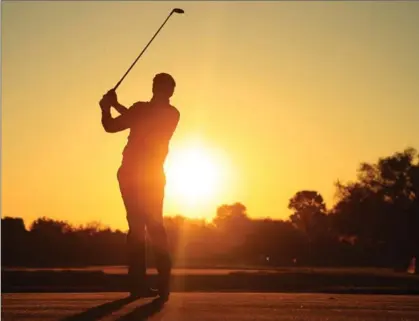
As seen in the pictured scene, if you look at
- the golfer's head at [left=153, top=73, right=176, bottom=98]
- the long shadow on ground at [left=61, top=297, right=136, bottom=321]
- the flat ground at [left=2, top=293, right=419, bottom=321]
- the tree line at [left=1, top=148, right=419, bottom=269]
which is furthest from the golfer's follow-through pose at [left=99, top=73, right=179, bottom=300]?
the tree line at [left=1, top=148, right=419, bottom=269]

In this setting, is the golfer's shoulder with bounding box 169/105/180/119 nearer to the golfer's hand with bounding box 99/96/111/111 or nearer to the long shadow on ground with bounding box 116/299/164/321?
the golfer's hand with bounding box 99/96/111/111

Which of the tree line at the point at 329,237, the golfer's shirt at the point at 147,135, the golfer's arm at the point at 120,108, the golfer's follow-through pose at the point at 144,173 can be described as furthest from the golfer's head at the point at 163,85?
the tree line at the point at 329,237

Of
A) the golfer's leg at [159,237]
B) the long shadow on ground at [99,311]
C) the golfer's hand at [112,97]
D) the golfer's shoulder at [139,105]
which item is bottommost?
the long shadow on ground at [99,311]

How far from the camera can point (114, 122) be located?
29.0 ft

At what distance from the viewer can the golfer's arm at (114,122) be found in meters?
8.80

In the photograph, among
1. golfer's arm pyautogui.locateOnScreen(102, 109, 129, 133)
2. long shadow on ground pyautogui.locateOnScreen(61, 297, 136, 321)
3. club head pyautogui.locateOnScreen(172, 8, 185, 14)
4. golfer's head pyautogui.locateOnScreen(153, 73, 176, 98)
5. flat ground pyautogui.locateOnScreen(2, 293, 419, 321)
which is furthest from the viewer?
club head pyautogui.locateOnScreen(172, 8, 185, 14)

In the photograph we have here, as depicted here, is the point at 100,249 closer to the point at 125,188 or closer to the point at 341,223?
the point at 341,223

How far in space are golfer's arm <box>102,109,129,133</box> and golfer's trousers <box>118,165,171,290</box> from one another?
1.37 feet

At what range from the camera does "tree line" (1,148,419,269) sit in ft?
257

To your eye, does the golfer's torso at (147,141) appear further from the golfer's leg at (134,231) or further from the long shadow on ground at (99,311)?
Answer: the long shadow on ground at (99,311)

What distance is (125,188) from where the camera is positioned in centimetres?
870

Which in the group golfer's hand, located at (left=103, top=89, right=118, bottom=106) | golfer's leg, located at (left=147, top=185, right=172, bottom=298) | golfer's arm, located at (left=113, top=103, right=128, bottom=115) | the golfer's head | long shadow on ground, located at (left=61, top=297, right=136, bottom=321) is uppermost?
the golfer's head

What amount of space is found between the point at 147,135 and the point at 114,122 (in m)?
0.38

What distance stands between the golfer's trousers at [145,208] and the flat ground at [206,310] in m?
0.53
